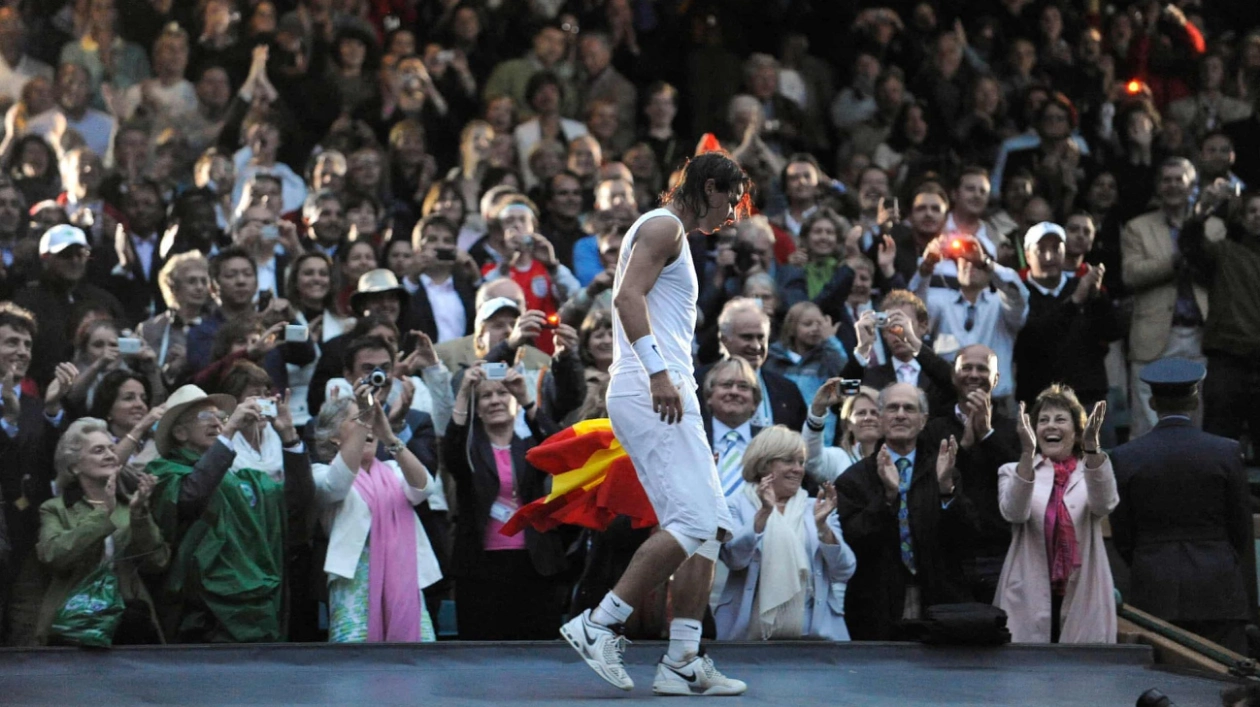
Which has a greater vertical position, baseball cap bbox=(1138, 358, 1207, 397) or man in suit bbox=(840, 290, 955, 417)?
man in suit bbox=(840, 290, 955, 417)

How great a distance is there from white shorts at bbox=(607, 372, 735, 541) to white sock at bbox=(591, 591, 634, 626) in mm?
309

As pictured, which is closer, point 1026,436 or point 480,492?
point 1026,436

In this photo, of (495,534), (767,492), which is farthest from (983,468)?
(495,534)

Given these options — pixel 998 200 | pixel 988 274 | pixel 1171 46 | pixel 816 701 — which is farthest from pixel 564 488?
pixel 1171 46

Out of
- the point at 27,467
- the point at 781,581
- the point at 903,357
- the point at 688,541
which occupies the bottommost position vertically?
the point at 781,581

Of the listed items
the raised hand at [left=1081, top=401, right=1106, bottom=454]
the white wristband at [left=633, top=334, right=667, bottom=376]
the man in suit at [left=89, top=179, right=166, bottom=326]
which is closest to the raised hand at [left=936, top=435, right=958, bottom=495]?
the raised hand at [left=1081, top=401, right=1106, bottom=454]

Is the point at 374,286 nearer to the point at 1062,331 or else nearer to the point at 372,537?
the point at 372,537

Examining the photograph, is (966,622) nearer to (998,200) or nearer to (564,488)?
(564,488)

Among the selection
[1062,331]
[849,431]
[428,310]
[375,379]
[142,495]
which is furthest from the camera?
[1062,331]

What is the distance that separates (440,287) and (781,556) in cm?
347

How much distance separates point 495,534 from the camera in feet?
29.4

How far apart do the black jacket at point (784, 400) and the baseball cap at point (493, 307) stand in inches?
40.6

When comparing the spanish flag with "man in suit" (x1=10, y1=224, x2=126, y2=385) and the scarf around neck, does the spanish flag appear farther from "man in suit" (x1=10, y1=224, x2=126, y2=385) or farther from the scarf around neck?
"man in suit" (x1=10, y1=224, x2=126, y2=385)

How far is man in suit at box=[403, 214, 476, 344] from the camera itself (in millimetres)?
11055
